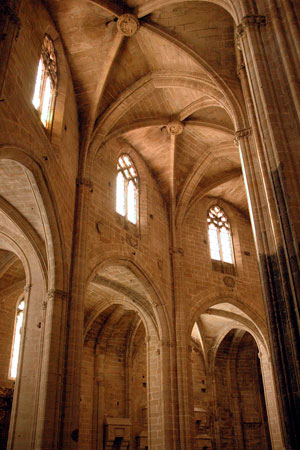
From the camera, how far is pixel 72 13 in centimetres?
1216

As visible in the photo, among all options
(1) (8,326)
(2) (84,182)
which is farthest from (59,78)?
(1) (8,326)

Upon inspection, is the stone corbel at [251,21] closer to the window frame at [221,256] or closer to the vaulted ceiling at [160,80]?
the vaulted ceiling at [160,80]

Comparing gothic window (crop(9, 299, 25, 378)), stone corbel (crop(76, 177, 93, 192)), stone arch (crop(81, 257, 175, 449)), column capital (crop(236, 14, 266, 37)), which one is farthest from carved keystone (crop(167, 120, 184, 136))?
gothic window (crop(9, 299, 25, 378))

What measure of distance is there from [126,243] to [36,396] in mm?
5685

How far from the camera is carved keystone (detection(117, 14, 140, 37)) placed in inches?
480

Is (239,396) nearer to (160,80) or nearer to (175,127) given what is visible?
(175,127)

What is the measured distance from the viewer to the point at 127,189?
1605 cm

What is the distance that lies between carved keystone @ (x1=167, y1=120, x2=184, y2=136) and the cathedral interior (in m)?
0.07

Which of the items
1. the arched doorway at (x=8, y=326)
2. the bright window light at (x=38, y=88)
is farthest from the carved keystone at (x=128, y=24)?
the arched doorway at (x=8, y=326)

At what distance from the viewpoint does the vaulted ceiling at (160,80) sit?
486 inches

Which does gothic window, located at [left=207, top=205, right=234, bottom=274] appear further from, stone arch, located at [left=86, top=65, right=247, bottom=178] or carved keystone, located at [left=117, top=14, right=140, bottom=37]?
carved keystone, located at [left=117, top=14, right=140, bottom=37]

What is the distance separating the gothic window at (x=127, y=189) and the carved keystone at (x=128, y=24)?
4.57 meters

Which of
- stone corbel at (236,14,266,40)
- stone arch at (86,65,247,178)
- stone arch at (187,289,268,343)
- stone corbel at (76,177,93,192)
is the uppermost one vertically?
stone arch at (86,65,247,178)

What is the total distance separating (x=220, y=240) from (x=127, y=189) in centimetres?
499
